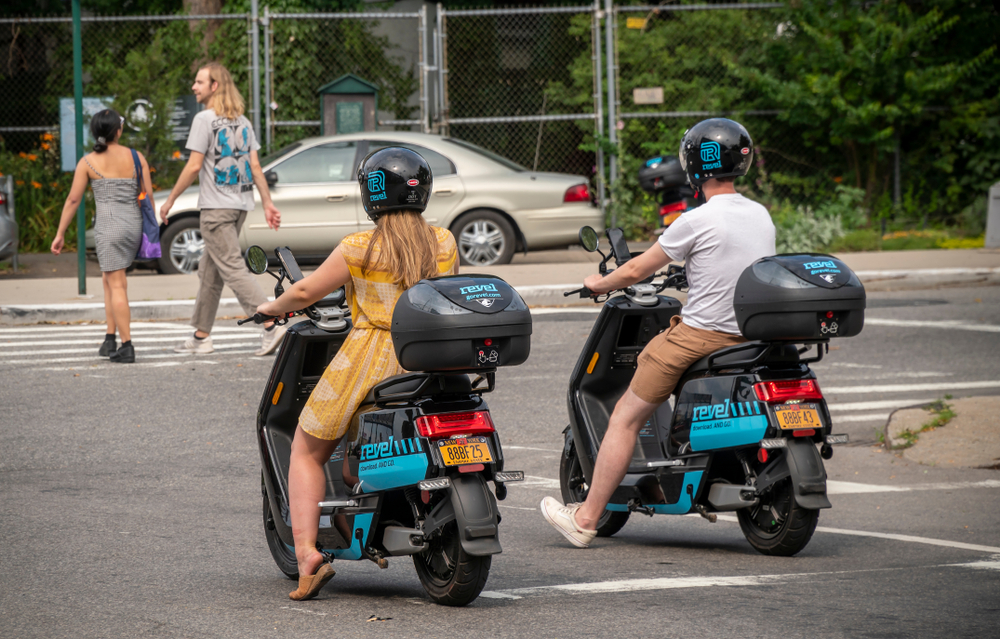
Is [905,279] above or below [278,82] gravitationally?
below

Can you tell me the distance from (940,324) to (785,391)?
23.8 feet

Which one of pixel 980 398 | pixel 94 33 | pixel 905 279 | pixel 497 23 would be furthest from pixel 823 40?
pixel 94 33

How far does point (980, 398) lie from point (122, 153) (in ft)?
22.1

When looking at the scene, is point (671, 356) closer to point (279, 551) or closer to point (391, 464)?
point (391, 464)

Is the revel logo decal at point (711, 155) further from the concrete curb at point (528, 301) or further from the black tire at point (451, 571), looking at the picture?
the concrete curb at point (528, 301)

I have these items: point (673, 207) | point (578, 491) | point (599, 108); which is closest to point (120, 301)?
point (673, 207)

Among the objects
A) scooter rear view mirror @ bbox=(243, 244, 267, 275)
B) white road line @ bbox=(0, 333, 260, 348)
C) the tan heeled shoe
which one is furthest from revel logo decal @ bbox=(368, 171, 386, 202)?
white road line @ bbox=(0, 333, 260, 348)

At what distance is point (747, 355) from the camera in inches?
209

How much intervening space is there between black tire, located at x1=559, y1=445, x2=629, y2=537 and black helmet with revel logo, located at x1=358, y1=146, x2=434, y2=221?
1829mm

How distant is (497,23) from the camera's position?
24.4 metres

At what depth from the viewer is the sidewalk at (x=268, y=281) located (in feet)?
42.1

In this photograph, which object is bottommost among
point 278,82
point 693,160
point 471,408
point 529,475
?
point 529,475

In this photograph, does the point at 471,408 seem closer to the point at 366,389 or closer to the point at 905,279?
the point at 366,389

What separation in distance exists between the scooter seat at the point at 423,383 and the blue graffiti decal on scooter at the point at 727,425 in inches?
51.1
